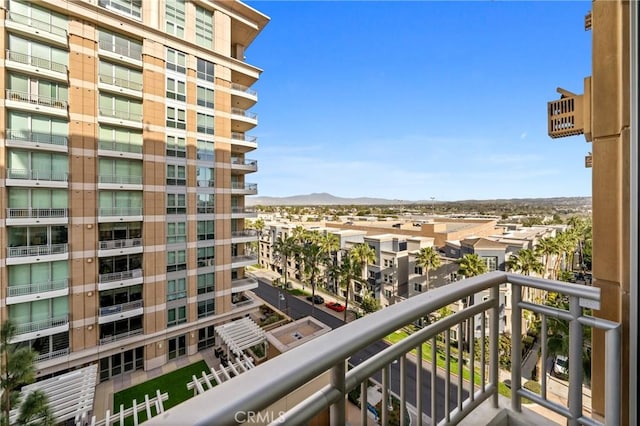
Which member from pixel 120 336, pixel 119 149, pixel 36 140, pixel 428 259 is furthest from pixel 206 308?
pixel 428 259

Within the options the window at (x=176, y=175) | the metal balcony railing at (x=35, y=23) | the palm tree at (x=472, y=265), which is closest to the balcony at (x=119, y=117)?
the window at (x=176, y=175)

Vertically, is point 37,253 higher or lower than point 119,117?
lower

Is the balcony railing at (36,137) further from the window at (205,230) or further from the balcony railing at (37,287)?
the window at (205,230)

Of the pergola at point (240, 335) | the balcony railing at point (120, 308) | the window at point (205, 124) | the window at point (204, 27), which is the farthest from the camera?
the window at point (205, 124)

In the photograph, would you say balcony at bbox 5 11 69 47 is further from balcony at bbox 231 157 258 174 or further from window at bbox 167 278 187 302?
window at bbox 167 278 187 302

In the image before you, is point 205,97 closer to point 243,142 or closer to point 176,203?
point 243,142
